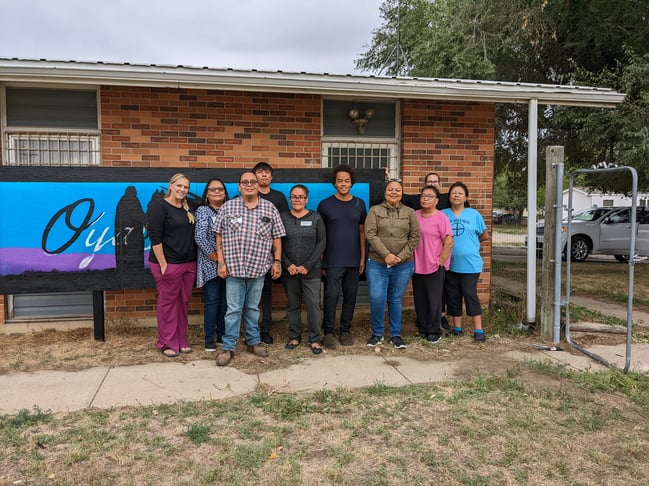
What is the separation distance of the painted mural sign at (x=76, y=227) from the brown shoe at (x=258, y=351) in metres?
1.33

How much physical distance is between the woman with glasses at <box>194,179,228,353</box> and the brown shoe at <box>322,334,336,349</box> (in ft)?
3.54

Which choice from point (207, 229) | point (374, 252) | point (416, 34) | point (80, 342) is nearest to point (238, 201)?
point (207, 229)

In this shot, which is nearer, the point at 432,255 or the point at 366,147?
the point at 432,255

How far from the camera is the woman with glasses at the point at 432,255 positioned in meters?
5.31

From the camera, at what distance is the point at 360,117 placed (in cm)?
640

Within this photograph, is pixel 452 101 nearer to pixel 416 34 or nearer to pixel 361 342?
pixel 361 342

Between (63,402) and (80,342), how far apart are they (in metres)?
1.69

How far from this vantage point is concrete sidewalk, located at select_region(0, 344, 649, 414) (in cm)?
388

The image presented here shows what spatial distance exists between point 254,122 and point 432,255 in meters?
2.59

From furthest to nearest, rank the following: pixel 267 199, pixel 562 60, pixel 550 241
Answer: pixel 562 60, pixel 550 241, pixel 267 199

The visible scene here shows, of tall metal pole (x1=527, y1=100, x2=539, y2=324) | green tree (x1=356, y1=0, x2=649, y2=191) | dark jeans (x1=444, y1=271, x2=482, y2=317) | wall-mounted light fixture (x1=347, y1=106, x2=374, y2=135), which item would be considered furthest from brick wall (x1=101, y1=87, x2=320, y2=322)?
green tree (x1=356, y1=0, x2=649, y2=191)

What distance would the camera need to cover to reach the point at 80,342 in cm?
537

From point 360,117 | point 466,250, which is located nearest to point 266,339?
point 466,250

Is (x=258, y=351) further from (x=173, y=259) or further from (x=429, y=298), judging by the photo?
(x=429, y=298)
